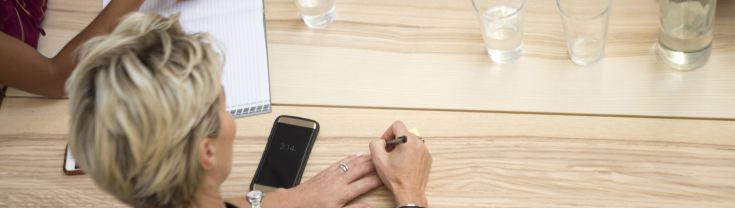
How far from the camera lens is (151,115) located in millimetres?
809

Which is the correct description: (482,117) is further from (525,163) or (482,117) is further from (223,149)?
(223,149)

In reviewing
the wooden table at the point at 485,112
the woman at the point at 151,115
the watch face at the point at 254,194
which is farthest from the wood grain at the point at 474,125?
the woman at the point at 151,115

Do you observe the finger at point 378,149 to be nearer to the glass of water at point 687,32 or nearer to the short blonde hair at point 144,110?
the short blonde hair at point 144,110

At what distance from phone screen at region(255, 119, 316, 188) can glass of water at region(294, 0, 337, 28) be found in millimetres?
216

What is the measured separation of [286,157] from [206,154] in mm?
275

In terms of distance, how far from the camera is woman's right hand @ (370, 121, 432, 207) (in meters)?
1.07

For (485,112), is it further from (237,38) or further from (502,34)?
(237,38)

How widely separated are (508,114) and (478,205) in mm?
159

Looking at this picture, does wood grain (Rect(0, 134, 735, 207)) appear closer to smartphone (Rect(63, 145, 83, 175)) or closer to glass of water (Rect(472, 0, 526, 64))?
smartphone (Rect(63, 145, 83, 175))

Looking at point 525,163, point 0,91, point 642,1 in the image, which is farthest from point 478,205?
point 0,91

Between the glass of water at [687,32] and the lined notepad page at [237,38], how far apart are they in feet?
1.95

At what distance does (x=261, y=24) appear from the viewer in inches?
52.4

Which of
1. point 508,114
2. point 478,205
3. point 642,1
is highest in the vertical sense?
point 642,1

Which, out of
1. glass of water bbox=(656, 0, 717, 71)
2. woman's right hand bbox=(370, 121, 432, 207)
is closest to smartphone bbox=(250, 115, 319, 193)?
woman's right hand bbox=(370, 121, 432, 207)
